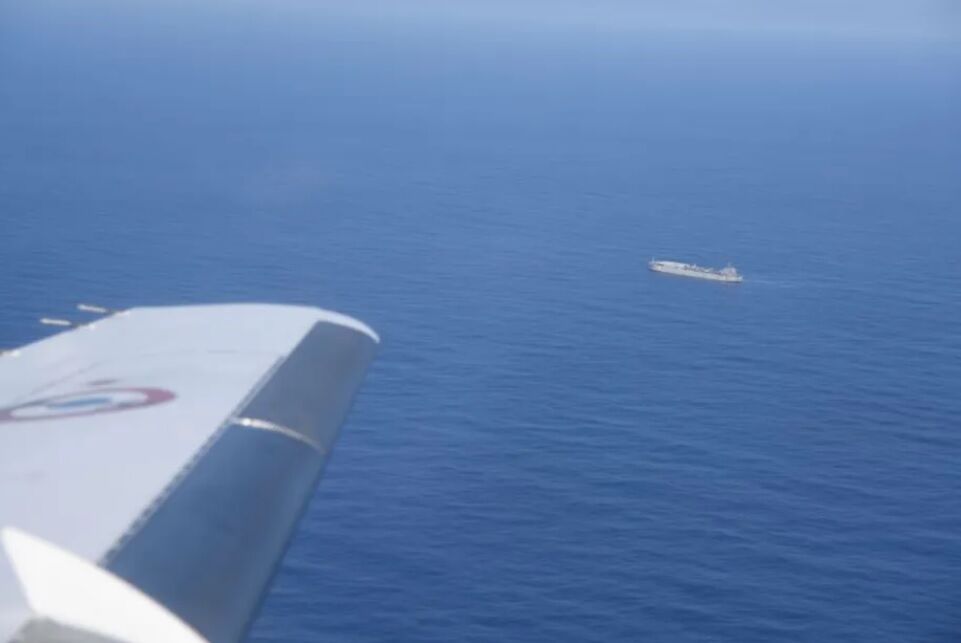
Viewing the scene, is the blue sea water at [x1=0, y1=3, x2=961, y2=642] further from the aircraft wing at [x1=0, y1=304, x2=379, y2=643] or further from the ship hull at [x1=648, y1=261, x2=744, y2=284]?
the aircraft wing at [x1=0, y1=304, x2=379, y2=643]

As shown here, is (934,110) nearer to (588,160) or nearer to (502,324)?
(588,160)

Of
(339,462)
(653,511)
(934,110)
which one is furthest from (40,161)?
(934,110)

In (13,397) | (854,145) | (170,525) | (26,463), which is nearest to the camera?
(170,525)

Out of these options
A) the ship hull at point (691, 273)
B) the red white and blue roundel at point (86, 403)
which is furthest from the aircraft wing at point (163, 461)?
the ship hull at point (691, 273)

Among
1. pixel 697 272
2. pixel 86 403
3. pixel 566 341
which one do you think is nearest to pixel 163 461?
pixel 86 403

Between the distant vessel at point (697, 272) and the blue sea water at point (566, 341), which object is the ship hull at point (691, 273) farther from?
the blue sea water at point (566, 341)
